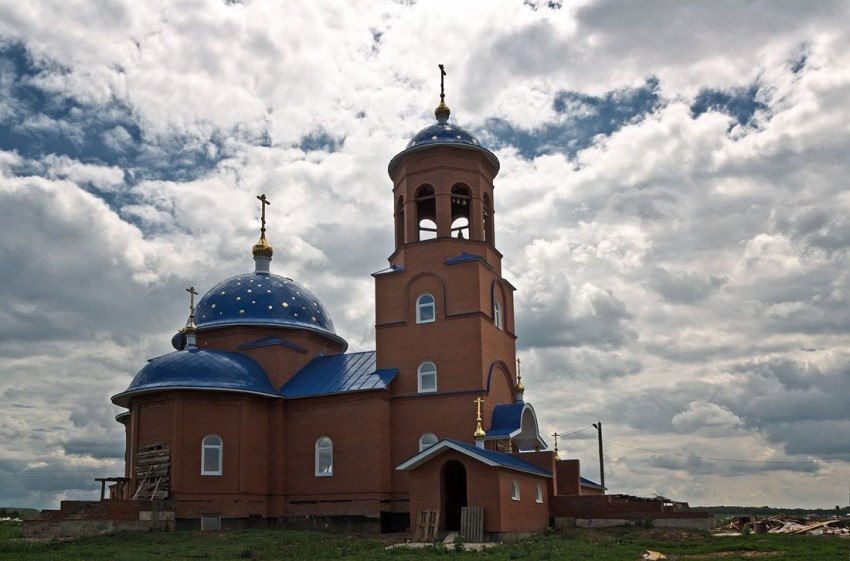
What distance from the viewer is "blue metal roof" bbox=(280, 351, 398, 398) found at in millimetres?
28031

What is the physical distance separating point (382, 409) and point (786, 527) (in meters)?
12.7

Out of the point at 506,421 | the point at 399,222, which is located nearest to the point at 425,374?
the point at 506,421

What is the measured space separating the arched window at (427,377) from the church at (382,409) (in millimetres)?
32

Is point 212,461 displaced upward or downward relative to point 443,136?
downward

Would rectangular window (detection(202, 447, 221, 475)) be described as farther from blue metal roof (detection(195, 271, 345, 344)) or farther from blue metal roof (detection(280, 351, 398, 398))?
blue metal roof (detection(195, 271, 345, 344))

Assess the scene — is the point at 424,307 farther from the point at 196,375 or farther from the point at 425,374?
the point at 196,375

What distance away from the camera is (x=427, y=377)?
1096 inches

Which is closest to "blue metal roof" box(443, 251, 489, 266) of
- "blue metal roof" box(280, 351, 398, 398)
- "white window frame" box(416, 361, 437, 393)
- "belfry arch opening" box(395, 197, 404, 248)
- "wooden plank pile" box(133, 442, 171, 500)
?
"belfry arch opening" box(395, 197, 404, 248)

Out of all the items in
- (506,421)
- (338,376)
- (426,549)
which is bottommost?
(426,549)

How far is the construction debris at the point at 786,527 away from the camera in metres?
24.9

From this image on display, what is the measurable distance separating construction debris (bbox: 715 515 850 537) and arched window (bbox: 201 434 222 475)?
14.9m

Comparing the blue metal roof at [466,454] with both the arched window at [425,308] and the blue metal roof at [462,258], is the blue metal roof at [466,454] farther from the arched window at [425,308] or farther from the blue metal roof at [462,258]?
the blue metal roof at [462,258]

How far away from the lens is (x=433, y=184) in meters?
29.6

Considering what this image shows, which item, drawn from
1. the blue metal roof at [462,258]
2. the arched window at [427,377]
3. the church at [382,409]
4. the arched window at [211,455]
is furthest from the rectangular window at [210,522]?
the blue metal roof at [462,258]
